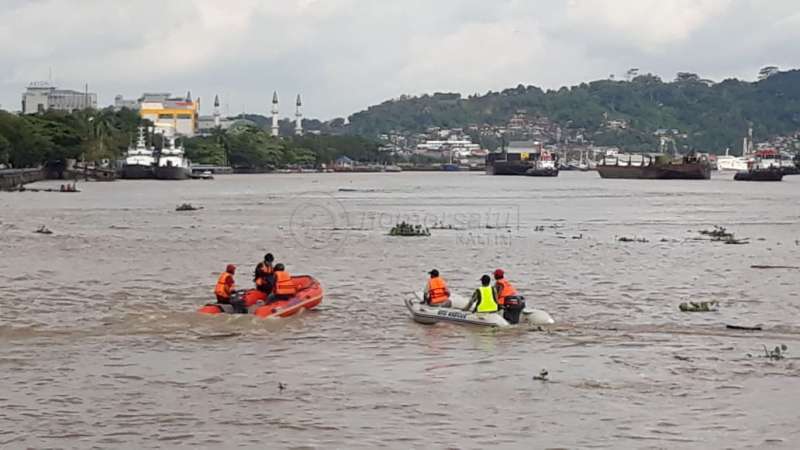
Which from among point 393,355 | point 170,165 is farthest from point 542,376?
point 170,165

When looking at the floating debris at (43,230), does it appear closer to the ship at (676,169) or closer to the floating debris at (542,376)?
the floating debris at (542,376)

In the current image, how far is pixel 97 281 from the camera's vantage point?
119 feet

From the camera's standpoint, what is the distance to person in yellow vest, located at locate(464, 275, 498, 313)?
2589 centimetres

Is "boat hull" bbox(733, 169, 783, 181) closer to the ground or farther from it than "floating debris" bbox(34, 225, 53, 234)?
farther from it

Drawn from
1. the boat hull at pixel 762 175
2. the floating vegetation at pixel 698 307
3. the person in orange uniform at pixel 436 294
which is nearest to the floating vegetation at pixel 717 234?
the floating vegetation at pixel 698 307

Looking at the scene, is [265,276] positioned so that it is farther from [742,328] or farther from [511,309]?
[742,328]

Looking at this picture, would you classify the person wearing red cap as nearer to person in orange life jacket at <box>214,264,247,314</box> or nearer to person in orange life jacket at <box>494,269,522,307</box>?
person in orange life jacket at <box>214,264,247,314</box>

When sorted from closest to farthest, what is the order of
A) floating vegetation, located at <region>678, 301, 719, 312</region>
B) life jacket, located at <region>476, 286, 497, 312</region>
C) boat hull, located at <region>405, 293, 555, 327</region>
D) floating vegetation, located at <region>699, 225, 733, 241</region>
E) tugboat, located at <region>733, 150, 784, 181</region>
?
boat hull, located at <region>405, 293, 555, 327</region> → life jacket, located at <region>476, 286, 497, 312</region> → floating vegetation, located at <region>678, 301, 719, 312</region> → floating vegetation, located at <region>699, 225, 733, 241</region> → tugboat, located at <region>733, 150, 784, 181</region>

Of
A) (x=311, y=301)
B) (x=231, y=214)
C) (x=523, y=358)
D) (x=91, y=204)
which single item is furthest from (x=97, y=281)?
(x=91, y=204)

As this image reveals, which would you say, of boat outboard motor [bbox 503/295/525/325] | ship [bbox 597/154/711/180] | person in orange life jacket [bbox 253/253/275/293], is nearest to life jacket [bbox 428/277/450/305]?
boat outboard motor [bbox 503/295/525/325]

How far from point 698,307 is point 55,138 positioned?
122 m

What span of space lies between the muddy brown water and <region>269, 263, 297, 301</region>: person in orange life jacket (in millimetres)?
836

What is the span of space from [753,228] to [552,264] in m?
25.9

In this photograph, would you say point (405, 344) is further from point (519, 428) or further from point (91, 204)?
point (91, 204)
